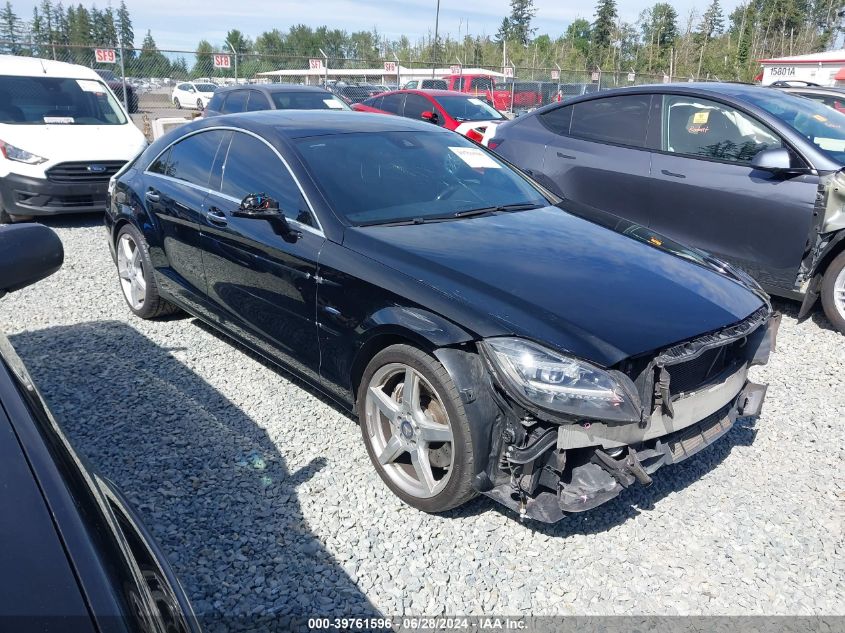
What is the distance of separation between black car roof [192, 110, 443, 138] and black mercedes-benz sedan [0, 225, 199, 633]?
2.44m

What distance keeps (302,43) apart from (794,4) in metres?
55.2

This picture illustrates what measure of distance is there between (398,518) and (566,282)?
1.25m

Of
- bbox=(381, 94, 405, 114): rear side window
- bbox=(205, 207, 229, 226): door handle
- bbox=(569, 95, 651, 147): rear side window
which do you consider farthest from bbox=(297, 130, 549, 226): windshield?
bbox=(381, 94, 405, 114): rear side window

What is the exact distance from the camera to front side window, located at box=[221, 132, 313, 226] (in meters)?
3.40

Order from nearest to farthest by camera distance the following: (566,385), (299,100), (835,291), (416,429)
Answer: (566,385), (416,429), (835,291), (299,100)

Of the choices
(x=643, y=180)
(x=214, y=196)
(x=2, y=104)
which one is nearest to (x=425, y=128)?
(x=214, y=196)

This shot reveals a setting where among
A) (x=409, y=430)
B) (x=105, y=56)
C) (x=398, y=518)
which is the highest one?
(x=105, y=56)

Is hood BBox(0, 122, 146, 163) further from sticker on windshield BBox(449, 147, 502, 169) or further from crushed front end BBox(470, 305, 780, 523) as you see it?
crushed front end BBox(470, 305, 780, 523)

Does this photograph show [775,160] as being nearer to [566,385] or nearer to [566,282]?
[566,282]

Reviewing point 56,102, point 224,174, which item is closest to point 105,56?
point 56,102

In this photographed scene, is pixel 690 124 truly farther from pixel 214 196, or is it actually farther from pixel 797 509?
pixel 214 196

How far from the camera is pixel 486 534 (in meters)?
2.80

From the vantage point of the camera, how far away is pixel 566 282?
2811 millimetres

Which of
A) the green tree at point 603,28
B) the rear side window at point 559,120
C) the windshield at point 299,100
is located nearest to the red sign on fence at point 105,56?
the windshield at point 299,100
